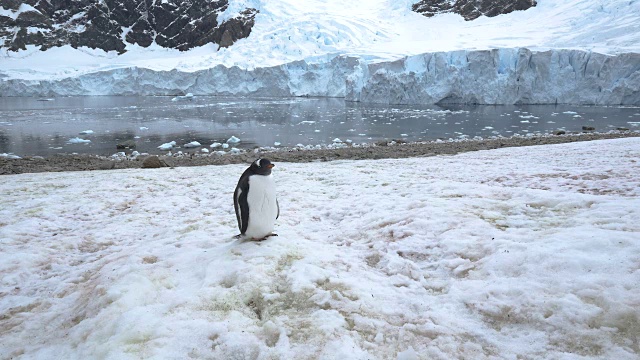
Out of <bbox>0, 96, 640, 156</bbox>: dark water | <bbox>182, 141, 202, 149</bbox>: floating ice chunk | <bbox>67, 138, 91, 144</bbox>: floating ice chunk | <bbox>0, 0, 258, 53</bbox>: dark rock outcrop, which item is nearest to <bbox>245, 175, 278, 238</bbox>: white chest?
<bbox>0, 96, 640, 156</bbox>: dark water

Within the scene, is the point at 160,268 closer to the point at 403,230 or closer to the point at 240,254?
the point at 240,254

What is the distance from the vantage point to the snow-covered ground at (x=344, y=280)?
2822 mm

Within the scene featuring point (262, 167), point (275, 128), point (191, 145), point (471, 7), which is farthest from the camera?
point (471, 7)

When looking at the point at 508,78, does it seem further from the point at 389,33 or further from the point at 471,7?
the point at 471,7

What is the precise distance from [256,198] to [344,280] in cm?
140

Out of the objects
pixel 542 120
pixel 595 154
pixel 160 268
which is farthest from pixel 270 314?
pixel 542 120

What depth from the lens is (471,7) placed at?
90438 mm

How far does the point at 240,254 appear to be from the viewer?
4277mm

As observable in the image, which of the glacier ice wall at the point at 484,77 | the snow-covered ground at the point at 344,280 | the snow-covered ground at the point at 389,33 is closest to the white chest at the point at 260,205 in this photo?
the snow-covered ground at the point at 344,280

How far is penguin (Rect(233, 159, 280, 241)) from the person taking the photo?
4.46 m

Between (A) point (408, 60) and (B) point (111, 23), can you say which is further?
(B) point (111, 23)

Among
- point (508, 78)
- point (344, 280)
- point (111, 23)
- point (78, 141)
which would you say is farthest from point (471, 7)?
point (111, 23)

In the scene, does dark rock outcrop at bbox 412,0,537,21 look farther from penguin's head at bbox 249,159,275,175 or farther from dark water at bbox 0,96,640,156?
penguin's head at bbox 249,159,275,175

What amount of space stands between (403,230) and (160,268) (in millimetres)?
2785
